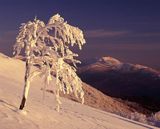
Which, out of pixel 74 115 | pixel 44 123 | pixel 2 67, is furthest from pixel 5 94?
pixel 2 67

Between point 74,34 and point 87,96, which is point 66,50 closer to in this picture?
point 74,34

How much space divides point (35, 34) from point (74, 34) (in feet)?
7.21

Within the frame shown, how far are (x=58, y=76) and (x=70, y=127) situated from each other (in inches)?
133

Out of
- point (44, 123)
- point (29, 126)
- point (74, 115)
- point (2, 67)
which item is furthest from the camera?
point (2, 67)

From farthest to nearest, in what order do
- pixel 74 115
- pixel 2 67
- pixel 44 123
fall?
pixel 2 67
pixel 74 115
pixel 44 123

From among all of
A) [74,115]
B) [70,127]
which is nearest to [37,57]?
[70,127]

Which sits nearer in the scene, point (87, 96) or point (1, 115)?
point (1, 115)

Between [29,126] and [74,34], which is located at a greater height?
[74,34]

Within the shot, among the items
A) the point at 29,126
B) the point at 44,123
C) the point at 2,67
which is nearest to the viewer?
the point at 29,126

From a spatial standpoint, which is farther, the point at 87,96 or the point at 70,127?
the point at 87,96

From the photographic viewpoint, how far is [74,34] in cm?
2883

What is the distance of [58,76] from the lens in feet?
95.7

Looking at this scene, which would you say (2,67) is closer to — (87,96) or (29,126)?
(87,96)

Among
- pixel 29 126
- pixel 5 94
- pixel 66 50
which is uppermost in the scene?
pixel 66 50
